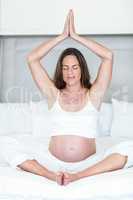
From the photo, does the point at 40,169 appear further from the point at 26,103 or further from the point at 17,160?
the point at 26,103

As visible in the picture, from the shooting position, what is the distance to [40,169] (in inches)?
84.7

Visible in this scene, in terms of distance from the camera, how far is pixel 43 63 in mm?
3426

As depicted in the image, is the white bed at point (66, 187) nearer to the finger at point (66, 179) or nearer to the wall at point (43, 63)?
the finger at point (66, 179)

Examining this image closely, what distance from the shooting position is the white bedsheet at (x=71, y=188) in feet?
6.12

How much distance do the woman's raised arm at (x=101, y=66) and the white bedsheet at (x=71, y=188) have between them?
735 mm

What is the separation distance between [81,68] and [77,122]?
361 mm

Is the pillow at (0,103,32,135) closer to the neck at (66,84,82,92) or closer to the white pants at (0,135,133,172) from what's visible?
the white pants at (0,135,133,172)

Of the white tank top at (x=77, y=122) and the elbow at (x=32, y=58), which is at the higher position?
the elbow at (x=32, y=58)

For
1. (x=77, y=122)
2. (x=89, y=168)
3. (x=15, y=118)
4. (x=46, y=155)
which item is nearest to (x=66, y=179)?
(x=89, y=168)

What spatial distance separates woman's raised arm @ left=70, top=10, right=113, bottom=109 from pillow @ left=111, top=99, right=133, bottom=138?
42cm

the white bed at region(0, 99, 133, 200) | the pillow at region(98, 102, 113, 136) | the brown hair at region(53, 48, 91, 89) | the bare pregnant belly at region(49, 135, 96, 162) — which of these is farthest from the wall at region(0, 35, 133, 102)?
the white bed at region(0, 99, 133, 200)

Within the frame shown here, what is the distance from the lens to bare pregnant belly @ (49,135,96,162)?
8.11 feet
